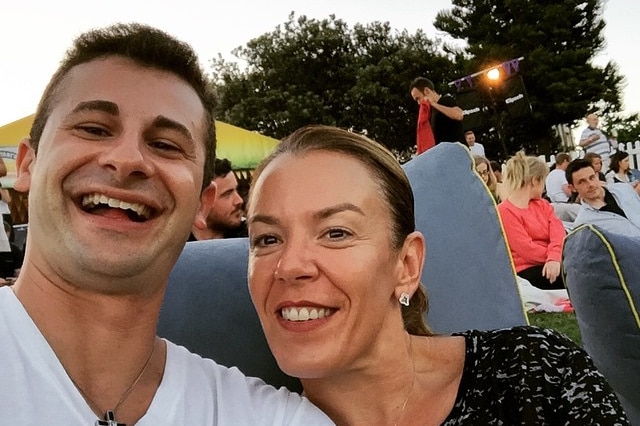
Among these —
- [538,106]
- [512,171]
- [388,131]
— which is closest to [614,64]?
[538,106]

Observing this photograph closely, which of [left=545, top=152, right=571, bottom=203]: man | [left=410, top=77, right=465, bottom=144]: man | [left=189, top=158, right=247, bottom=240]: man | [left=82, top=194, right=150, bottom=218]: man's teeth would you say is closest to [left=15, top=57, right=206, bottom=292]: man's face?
[left=82, top=194, right=150, bottom=218]: man's teeth

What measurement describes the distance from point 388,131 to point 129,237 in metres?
24.1

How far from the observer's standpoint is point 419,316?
1.87 meters

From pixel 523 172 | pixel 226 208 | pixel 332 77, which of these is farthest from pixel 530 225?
pixel 332 77

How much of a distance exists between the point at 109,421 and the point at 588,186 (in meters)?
5.17

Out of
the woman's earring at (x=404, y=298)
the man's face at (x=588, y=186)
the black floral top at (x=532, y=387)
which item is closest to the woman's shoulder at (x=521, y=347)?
the black floral top at (x=532, y=387)

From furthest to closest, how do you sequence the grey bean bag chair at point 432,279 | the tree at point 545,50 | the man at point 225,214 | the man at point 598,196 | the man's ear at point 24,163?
the tree at point 545,50
the man at point 598,196
the man at point 225,214
the grey bean bag chair at point 432,279
the man's ear at point 24,163

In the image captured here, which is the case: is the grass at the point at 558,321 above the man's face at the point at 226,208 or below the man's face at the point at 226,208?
below

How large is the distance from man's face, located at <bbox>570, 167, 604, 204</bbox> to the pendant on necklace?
16.8ft

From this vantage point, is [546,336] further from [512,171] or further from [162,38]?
[512,171]

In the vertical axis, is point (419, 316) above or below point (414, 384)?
above

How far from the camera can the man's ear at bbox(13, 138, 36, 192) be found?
1528mm

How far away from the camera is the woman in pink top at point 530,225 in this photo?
5305 millimetres

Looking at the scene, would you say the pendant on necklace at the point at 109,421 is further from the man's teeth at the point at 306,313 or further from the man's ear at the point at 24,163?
the man's ear at the point at 24,163
